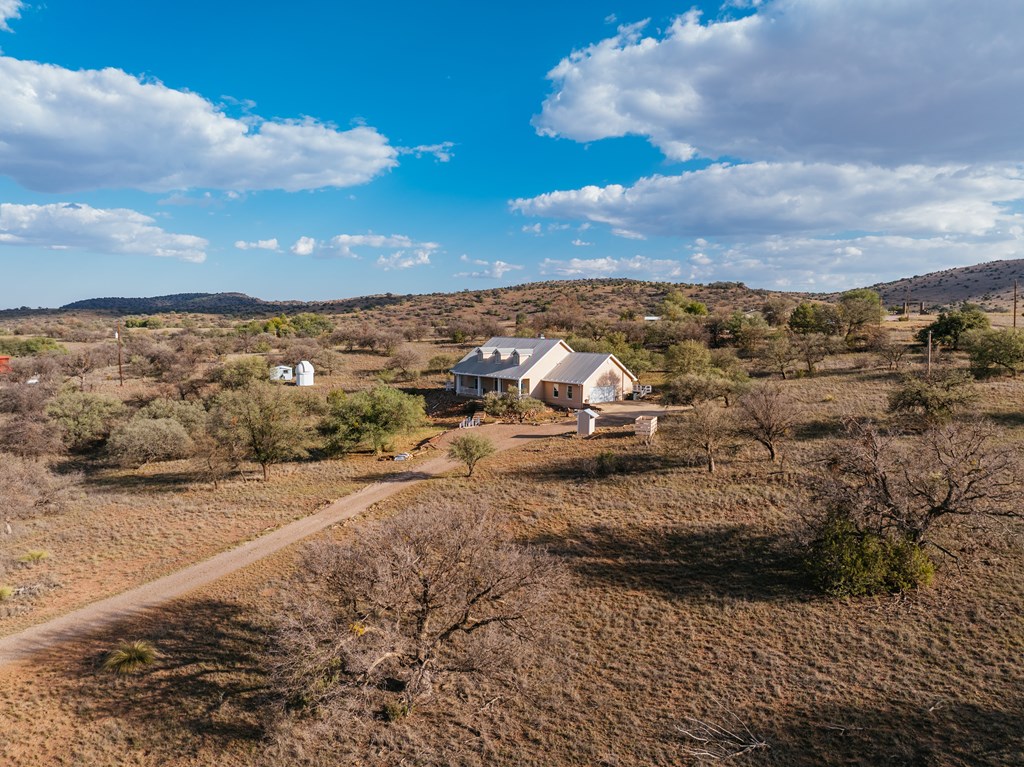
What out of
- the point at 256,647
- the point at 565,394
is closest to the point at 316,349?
the point at 565,394

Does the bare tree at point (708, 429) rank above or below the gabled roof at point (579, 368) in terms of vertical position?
below

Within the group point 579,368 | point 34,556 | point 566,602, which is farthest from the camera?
point 579,368

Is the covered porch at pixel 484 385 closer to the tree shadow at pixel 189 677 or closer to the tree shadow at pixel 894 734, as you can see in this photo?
the tree shadow at pixel 189 677

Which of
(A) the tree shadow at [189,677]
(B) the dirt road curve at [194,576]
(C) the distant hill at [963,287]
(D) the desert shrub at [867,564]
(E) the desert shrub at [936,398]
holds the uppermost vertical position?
(C) the distant hill at [963,287]

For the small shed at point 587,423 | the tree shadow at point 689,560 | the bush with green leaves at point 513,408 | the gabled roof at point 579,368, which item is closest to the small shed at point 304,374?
the bush with green leaves at point 513,408

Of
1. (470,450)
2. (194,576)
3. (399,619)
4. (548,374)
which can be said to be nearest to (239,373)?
(548,374)

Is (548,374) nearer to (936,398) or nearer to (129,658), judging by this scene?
(936,398)
